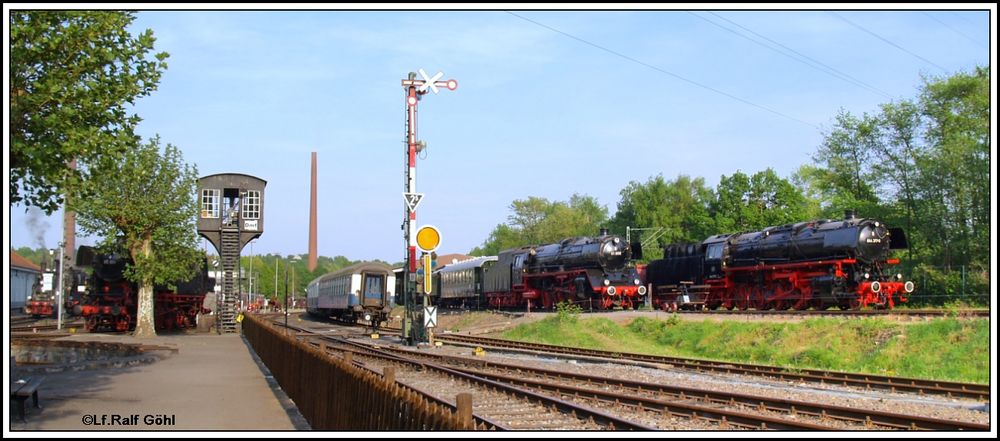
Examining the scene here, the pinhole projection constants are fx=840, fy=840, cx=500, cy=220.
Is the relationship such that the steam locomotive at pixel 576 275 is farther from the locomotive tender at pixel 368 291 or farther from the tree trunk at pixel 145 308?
the tree trunk at pixel 145 308

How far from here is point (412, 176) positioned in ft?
85.4

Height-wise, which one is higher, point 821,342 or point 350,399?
point 350,399

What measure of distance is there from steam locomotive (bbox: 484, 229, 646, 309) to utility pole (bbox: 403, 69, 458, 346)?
1318 centimetres

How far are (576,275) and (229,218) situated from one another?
16511 millimetres

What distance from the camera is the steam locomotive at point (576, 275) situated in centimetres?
3819

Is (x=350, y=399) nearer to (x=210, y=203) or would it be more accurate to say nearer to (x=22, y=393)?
(x=22, y=393)

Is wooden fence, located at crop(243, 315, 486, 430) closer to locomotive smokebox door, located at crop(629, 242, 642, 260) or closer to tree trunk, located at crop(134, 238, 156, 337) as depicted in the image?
tree trunk, located at crop(134, 238, 156, 337)

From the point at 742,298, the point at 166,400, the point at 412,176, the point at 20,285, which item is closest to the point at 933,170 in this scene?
the point at 742,298

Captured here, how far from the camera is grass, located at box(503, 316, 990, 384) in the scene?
59.7ft

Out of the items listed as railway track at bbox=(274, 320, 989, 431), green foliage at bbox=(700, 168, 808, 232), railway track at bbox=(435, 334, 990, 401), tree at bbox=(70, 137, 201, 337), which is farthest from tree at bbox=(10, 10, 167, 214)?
green foliage at bbox=(700, 168, 808, 232)

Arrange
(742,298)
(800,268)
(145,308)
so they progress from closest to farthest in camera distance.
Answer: (800,268) → (145,308) → (742,298)

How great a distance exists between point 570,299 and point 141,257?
18.9 metres

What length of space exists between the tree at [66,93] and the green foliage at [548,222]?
7616cm

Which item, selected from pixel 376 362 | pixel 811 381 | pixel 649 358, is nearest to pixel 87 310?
pixel 376 362
